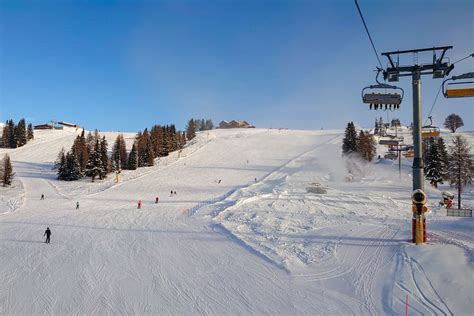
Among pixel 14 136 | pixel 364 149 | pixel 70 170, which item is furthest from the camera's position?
pixel 14 136

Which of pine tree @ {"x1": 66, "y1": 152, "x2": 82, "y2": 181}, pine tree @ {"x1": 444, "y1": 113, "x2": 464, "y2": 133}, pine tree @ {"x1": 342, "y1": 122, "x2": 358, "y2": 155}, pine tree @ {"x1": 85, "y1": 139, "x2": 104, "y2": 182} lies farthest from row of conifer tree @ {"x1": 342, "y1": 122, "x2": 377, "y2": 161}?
pine tree @ {"x1": 444, "y1": 113, "x2": 464, "y2": 133}

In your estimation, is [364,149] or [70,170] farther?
[364,149]

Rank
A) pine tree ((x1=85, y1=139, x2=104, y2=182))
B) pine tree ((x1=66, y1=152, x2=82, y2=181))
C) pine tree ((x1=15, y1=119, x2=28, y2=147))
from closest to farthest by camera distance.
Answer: pine tree ((x1=85, y1=139, x2=104, y2=182)) → pine tree ((x1=66, y1=152, x2=82, y2=181)) → pine tree ((x1=15, y1=119, x2=28, y2=147))

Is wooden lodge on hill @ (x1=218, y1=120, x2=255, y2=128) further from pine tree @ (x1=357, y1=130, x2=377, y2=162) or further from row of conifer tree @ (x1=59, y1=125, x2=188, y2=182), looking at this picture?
pine tree @ (x1=357, y1=130, x2=377, y2=162)

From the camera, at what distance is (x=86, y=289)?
11.3 metres

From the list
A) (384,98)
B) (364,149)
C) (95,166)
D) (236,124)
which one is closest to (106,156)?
(95,166)

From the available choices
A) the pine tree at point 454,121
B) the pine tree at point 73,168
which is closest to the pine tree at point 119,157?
the pine tree at point 73,168

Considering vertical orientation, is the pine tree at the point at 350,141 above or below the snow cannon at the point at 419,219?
above

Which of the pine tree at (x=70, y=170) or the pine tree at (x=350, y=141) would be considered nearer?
the pine tree at (x=70, y=170)

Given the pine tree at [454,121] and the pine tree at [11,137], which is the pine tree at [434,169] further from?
the pine tree at [11,137]

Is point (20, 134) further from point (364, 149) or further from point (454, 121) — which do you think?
point (454, 121)

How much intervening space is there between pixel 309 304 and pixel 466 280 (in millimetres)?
5011

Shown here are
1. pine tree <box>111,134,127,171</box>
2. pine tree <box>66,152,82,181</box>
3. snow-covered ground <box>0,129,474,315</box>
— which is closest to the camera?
snow-covered ground <box>0,129,474,315</box>

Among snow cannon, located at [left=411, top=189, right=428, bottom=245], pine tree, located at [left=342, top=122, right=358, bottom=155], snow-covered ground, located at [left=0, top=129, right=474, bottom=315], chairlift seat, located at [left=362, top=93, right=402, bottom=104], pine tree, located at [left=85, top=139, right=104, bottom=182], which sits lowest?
snow-covered ground, located at [left=0, top=129, right=474, bottom=315]
